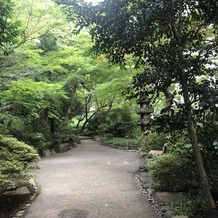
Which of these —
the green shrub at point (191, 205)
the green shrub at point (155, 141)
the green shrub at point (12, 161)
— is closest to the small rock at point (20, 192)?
the green shrub at point (12, 161)

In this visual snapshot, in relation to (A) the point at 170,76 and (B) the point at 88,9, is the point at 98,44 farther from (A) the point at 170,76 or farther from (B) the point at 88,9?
(A) the point at 170,76

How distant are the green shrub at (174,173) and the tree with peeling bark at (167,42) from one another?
102 centimetres

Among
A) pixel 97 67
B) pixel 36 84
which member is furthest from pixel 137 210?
pixel 97 67

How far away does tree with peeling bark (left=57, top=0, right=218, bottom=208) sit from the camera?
3.57m

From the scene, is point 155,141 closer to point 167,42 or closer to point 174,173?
point 174,173

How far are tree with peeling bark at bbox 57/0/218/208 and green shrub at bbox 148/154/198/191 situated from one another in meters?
1.02

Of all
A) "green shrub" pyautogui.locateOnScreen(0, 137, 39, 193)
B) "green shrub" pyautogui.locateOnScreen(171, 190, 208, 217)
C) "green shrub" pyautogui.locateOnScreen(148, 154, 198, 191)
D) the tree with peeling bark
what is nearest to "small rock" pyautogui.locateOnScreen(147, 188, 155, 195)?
"green shrub" pyautogui.locateOnScreen(148, 154, 198, 191)

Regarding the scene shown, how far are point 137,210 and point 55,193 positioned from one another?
2128 mm

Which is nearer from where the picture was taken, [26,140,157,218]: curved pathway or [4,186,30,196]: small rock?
[26,140,157,218]: curved pathway

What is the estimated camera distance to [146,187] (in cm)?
602

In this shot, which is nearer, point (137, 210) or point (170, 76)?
point (170, 76)

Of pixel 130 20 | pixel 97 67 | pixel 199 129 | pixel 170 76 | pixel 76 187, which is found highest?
pixel 97 67

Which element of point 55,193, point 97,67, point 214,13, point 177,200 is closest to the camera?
point 214,13

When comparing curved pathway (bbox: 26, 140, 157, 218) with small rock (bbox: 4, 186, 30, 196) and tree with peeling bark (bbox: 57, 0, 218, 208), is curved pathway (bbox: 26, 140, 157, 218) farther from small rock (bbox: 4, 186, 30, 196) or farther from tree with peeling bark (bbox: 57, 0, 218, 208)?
tree with peeling bark (bbox: 57, 0, 218, 208)
